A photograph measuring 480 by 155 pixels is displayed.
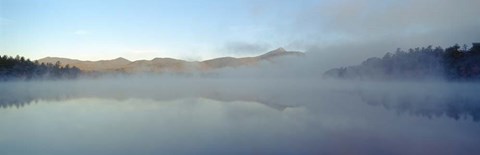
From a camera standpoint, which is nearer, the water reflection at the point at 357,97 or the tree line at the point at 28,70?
the water reflection at the point at 357,97

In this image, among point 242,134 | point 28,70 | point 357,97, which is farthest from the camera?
point 28,70

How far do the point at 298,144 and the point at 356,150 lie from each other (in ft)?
2.53

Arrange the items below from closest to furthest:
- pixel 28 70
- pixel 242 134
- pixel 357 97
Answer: pixel 242 134, pixel 357 97, pixel 28 70

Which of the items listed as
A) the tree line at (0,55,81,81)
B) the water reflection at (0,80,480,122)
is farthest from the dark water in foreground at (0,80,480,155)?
the tree line at (0,55,81,81)

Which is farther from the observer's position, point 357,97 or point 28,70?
point 28,70

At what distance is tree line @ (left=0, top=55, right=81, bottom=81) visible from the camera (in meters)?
24.3

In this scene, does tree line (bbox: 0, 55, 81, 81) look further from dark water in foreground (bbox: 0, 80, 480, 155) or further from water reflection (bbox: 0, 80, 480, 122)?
dark water in foreground (bbox: 0, 80, 480, 155)

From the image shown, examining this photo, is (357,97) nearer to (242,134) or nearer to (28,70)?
(242,134)

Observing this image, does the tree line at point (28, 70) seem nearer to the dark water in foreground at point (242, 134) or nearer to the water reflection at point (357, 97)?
the water reflection at point (357, 97)

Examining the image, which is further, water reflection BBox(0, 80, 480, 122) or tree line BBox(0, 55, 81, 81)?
tree line BBox(0, 55, 81, 81)

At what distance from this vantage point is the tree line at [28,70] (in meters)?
24.3

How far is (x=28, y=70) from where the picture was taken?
27625 mm

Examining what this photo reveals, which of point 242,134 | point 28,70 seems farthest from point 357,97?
point 28,70

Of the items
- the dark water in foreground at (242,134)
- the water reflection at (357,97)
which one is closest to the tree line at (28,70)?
the water reflection at (357,97)
